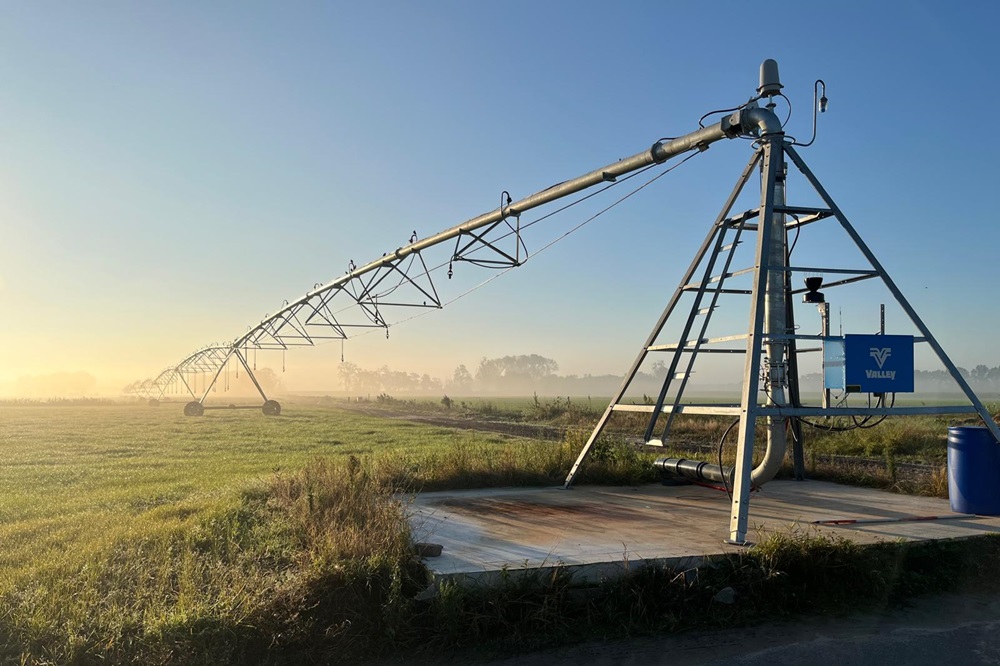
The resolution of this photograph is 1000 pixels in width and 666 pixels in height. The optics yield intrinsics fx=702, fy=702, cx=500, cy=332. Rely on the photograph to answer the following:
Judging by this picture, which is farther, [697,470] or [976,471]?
[697,470]

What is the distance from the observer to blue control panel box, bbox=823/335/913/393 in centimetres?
764

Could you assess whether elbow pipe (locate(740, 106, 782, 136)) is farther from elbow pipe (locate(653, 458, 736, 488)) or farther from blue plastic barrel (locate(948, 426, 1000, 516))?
blue plastic barrel (locate(948, 426, 1000, 516))

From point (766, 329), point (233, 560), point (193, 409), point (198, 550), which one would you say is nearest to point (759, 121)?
point (766, 329)

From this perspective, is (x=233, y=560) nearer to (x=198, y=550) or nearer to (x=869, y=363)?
(x=198, y=550)

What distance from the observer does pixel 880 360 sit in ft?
25.5

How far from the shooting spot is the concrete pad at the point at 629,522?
5848 millimetres

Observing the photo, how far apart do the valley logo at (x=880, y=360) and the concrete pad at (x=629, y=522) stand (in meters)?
1.54

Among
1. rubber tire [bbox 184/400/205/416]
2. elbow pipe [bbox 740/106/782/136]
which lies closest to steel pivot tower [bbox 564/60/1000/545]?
elbow pipe [bbox 740/106/782/136]

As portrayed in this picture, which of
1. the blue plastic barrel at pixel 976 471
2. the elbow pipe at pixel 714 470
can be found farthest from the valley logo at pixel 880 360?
the elbow pipe at pixel 714 470

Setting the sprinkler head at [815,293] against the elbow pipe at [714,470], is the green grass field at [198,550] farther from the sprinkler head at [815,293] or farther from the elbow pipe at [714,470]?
the sprinkler head at [815,293]

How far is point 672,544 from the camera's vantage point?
626 centimetres

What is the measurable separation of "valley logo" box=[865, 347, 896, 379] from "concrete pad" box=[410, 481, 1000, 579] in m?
1.54

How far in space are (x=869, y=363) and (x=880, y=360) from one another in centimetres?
16

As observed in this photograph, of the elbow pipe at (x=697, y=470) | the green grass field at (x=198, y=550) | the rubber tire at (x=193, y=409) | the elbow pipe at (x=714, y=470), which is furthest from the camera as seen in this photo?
the rubber tire at (x=193, y=409)
